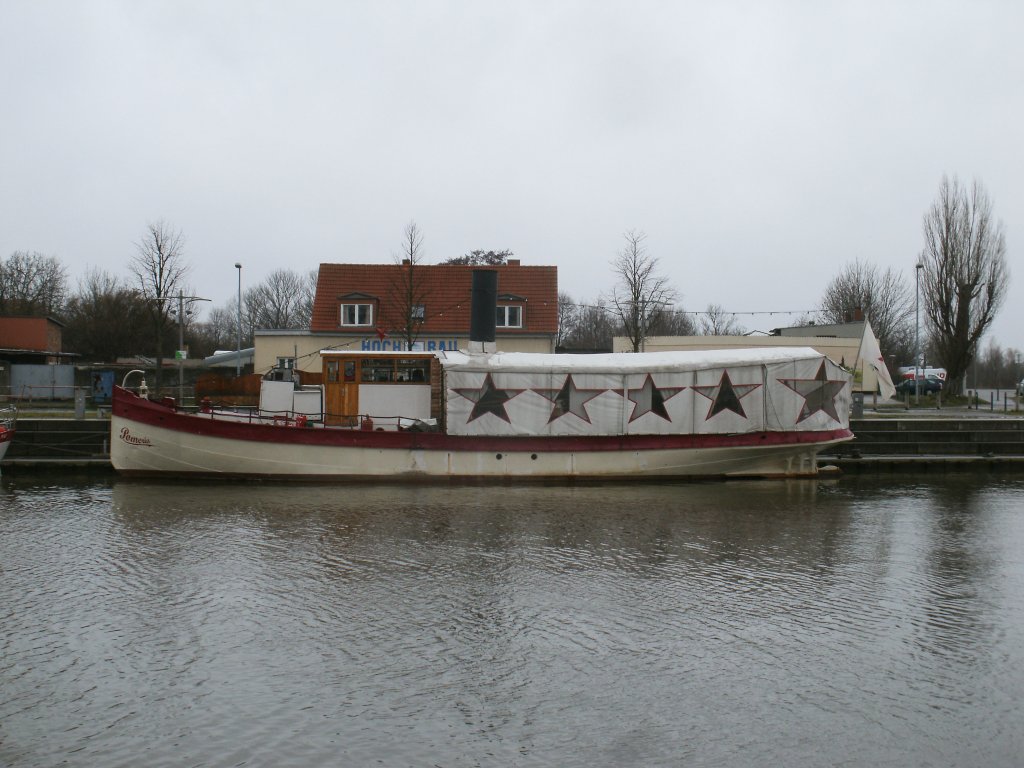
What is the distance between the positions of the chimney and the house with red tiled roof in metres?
14.9

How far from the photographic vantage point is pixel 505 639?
32.2ft

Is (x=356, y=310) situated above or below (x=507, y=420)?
above

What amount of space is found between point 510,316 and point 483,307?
57.1 feet

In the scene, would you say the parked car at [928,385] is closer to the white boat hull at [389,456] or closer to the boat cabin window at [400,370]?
the white boat hull at [389,456]

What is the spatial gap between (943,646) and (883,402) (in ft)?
125

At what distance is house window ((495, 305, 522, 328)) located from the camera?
39906 mm

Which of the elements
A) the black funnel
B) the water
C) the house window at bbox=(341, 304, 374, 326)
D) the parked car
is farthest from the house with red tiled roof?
the parked car

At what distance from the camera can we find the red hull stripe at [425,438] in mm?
20859

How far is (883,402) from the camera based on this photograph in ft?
147

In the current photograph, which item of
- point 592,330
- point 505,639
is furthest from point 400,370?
point 592,330

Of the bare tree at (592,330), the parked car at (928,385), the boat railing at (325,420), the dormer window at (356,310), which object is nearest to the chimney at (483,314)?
the boat railing at (325,420)

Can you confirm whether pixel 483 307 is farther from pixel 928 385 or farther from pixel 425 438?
pixel 928 385

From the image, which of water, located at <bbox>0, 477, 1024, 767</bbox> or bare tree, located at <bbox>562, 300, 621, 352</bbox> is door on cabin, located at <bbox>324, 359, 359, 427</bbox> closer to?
water, located at <bbox>0, 477, 1024, 767</bbox>

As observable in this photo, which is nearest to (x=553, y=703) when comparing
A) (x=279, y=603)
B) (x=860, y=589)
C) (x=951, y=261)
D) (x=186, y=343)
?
(x=279, y=603)
